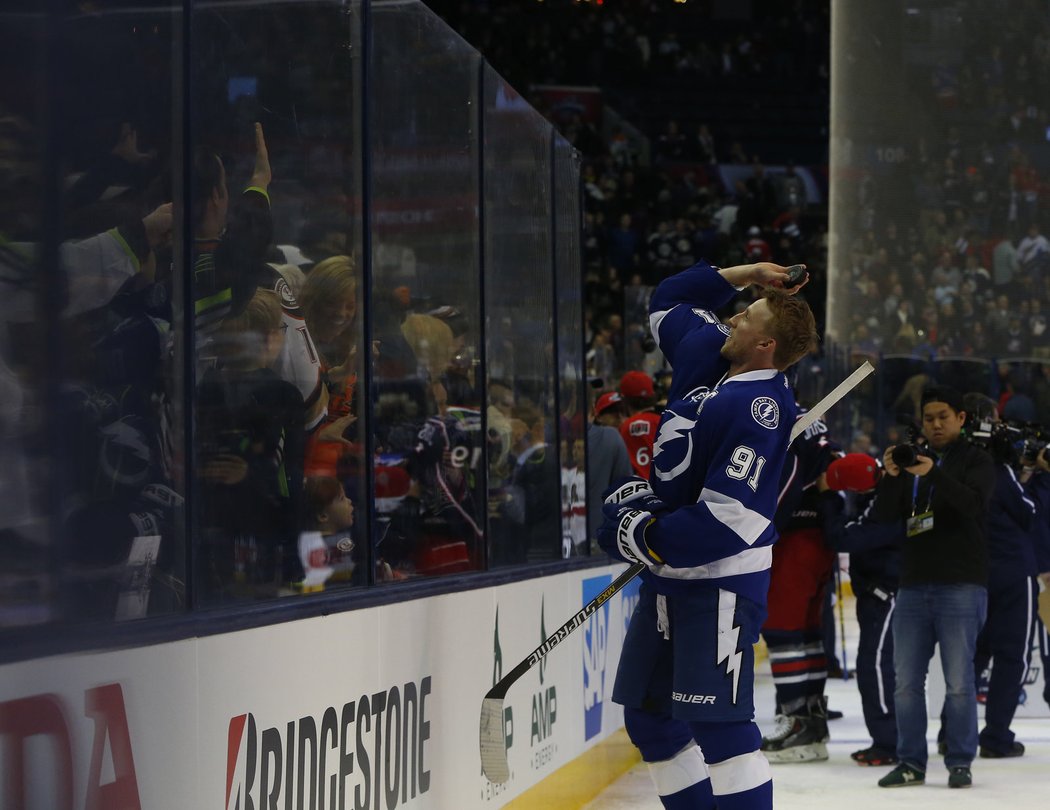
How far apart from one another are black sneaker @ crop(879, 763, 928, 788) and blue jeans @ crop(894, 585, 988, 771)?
0.02 meters

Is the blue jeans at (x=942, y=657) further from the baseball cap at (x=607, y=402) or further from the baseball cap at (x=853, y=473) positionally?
the baseball cap at (x=607, y=402)

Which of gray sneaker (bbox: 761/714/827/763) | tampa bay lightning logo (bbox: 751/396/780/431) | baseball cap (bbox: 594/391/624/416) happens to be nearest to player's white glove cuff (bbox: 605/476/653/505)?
tampa bay lightning logo (bbox: 751/396/780/431)

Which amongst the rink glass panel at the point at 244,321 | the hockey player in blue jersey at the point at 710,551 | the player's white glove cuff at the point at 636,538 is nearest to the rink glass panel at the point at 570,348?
the rink glass panel at the point at 244,321

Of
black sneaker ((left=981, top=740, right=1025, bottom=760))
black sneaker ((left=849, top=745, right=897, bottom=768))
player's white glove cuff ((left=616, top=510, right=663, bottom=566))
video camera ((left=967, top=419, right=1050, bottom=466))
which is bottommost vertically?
black sneaker ((left=981, top=740, right=1025, bottom=760))

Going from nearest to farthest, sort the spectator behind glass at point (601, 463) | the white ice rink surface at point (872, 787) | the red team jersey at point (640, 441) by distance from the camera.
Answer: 1. the white ice rink surface at point (872, 787)
2. the spectator behind glass at point (601, 463)
3. the red team jersey at point (640, 441)

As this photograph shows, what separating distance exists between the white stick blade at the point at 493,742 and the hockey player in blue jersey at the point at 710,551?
0.94ft

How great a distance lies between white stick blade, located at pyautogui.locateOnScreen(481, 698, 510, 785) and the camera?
3.56m

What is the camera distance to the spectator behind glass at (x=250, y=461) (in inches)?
107

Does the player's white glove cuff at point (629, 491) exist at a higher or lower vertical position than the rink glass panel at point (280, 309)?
lower

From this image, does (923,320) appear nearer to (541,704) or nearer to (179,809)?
(541,704)

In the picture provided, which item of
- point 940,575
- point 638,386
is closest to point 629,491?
point 940,575

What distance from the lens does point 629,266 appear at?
18.6 metres

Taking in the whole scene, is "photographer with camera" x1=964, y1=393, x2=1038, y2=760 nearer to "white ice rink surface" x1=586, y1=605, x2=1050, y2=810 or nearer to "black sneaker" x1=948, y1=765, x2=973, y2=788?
"white ice rink surface" x1=586, y1=605, x2=1050, y2=810

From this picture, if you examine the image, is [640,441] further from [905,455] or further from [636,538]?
[636,538]
